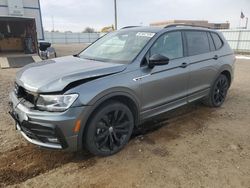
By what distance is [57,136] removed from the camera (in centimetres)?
274

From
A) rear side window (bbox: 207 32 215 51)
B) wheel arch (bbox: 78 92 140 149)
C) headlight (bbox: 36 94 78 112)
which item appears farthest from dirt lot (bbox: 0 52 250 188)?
rear side window (bbox: 207 32 215 51)

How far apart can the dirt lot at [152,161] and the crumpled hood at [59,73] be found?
1041 mm

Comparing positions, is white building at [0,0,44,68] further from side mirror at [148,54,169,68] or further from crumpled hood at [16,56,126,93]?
side mirror at [148,54,169,68]

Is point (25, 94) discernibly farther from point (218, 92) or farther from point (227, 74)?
point (227, 74)

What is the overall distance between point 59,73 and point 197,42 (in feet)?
9.45

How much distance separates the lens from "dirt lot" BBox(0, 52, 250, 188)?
2799mm

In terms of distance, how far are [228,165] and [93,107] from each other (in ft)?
6.42

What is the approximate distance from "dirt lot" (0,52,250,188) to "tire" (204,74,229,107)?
0.86 meters

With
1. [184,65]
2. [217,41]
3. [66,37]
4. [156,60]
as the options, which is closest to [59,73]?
[156,60]

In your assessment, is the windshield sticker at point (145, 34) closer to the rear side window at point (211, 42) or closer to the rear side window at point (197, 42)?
the rear side window at point (197, 42)

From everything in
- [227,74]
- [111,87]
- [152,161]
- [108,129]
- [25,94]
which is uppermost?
[111,87]

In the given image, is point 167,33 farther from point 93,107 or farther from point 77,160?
point 77,160

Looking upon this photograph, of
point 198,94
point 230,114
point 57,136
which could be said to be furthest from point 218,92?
point 57,136

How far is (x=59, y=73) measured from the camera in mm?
3053
